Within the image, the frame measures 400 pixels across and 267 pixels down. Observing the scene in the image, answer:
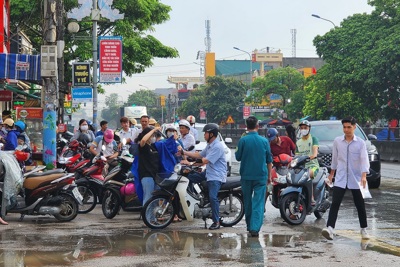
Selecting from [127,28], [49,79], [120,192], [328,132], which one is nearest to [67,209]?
[120,192]

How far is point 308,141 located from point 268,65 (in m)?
134

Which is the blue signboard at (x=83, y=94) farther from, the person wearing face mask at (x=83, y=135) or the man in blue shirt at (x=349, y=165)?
the man in blue shirt at (x=349, y=165)

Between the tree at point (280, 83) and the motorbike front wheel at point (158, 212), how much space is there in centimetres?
7350

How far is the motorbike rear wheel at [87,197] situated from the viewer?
16.2 metres

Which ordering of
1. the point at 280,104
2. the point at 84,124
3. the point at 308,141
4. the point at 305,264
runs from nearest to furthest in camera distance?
1. the point at 305,264
2. the point at 308,141
3. the point at 84,124
4. the point at 280,104

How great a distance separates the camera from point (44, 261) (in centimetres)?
988

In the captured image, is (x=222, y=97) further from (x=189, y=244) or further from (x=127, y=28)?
(x=189, y=244)

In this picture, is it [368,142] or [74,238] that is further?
[368,142]

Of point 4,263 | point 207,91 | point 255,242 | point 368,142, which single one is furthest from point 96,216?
point 207,91

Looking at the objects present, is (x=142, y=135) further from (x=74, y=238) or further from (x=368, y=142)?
(x=368, y=142)

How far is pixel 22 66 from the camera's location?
73.0 ft

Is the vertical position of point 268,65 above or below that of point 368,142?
above

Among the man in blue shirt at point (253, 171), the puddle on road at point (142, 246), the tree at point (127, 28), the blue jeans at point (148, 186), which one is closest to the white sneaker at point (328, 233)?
the puddle on road at point (142, 246)

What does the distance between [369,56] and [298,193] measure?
4128 centimetres
